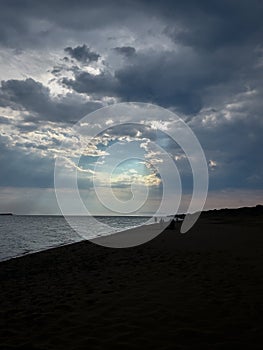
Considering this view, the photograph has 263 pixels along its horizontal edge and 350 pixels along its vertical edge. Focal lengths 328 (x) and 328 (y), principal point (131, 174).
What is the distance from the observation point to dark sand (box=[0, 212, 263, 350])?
22.2ft

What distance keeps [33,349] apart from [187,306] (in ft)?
13.4

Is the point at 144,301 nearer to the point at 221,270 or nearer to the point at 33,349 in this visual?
the point at 33,349

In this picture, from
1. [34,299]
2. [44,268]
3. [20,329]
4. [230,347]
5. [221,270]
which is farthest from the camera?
[44,268]

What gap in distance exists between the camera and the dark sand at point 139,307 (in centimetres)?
678

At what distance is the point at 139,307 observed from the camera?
29.4 ft

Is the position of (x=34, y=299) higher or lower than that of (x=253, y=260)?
lower

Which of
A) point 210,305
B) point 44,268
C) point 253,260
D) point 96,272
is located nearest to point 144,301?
point 210,305

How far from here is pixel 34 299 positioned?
35.8ft

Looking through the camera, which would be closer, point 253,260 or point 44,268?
point 253,260

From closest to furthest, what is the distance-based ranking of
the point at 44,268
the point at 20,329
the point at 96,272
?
the point at 20,329, the point at 96,272, the point at 44,268

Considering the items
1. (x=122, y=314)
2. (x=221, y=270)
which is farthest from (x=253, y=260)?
(x=122, y=314)

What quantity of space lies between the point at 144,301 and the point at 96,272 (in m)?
6.42

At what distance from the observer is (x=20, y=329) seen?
781cm

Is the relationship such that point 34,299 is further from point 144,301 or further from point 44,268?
point 44,268
